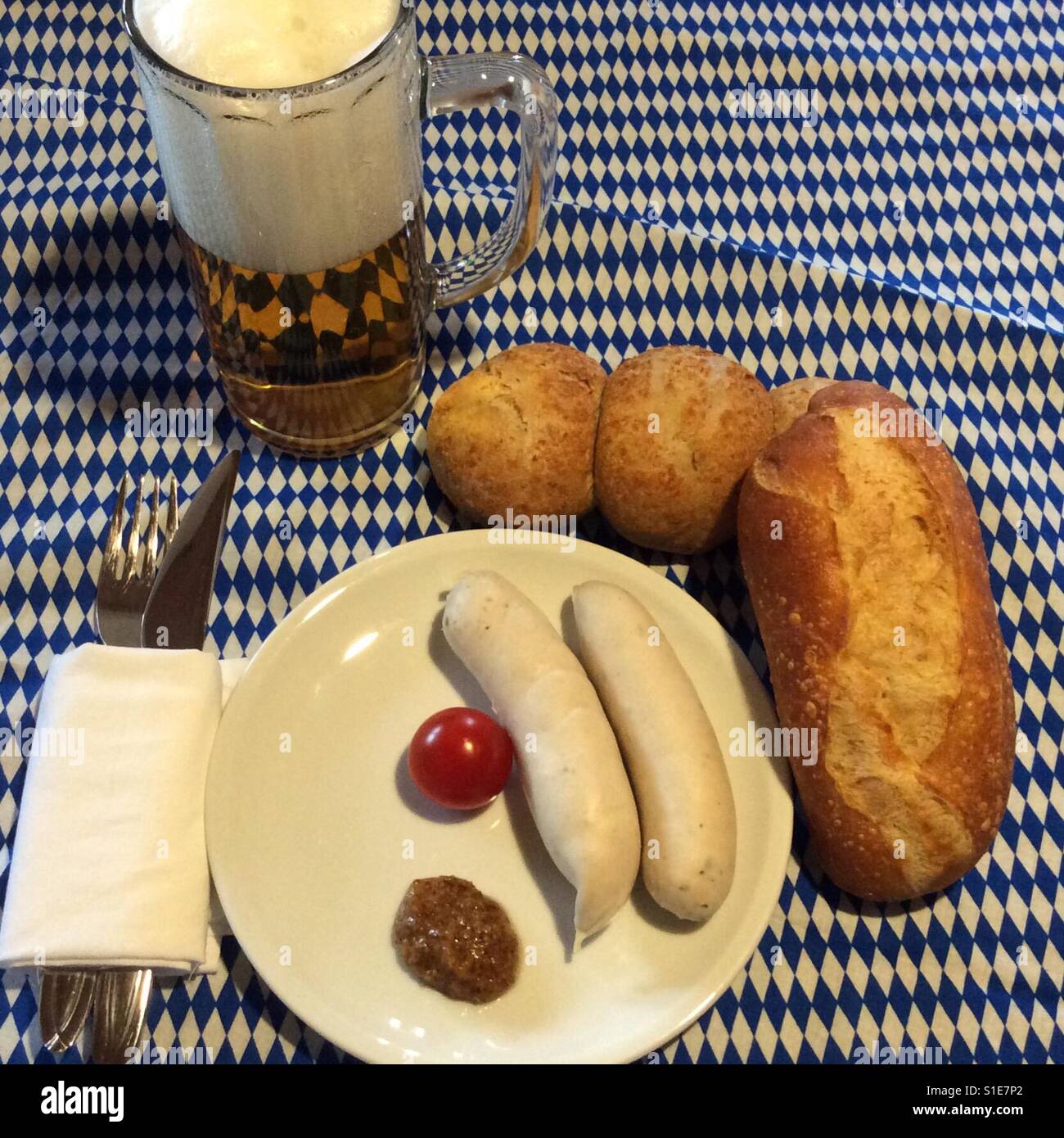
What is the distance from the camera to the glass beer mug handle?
128cm

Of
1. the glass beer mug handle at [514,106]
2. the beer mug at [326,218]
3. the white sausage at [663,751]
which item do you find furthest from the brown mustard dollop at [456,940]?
the glass beer mug handle at [514,106]

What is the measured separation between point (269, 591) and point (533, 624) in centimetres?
41

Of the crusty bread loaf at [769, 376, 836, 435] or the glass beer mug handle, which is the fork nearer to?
the glass beer mug handle

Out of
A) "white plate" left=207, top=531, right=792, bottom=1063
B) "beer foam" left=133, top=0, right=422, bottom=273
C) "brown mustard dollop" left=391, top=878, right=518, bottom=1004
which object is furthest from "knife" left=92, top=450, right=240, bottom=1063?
"beer foam" left=133, top=0, right=422, bottom=273

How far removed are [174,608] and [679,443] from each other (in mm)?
671

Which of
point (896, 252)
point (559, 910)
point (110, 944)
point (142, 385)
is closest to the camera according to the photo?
point (110, 944)

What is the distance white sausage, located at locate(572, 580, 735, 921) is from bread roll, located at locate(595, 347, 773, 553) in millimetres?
143

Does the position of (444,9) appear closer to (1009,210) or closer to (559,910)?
(1009,210)

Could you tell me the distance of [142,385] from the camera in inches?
65.3

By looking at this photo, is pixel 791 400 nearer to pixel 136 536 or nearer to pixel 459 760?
pixel 459 760

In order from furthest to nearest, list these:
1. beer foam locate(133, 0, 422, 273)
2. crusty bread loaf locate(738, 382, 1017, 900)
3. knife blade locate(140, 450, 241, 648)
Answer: knife blade locate(140, 450, 241, 648), crusty bread loaf locate(738, 382, 1017, 900), beer foam locate(133, 0, 422, 273)

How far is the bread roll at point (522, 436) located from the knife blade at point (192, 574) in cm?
31

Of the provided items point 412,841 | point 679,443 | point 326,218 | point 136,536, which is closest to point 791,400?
point 679,443

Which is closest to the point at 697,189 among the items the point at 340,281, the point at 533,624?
the point at 340,281
